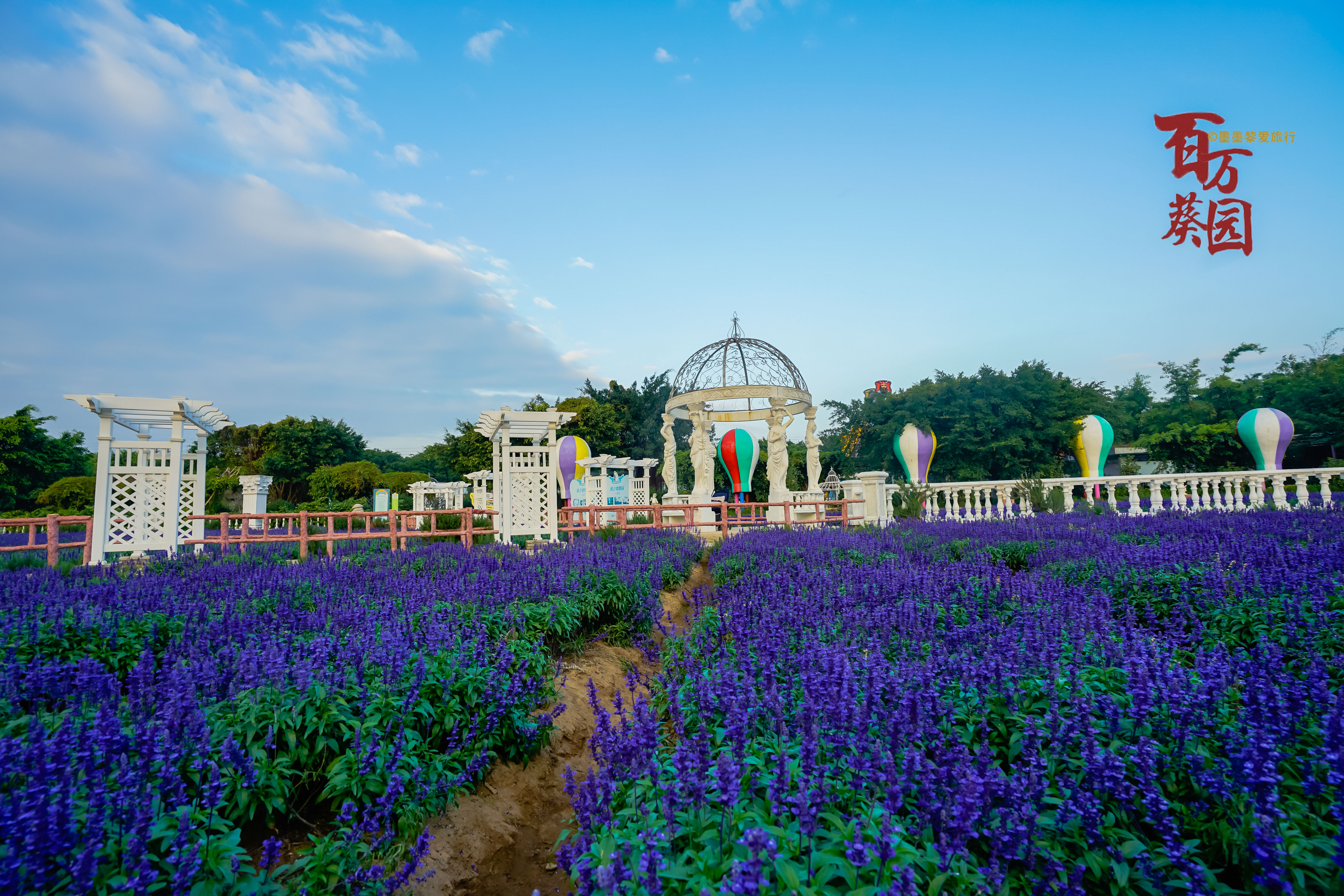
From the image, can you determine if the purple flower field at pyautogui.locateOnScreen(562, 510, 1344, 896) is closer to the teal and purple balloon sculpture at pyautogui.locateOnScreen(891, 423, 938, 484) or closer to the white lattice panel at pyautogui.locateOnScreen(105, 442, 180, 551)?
the white lattice panel at pyautogui.locateOnScreen(105, 442, 180, 551)

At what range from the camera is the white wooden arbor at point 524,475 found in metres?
12.8

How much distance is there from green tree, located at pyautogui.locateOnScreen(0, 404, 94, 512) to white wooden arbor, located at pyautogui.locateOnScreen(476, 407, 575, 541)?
24.5m

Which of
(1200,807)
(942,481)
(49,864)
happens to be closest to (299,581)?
(49,864)

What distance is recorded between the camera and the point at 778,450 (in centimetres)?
2020

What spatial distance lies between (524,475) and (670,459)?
9091mm

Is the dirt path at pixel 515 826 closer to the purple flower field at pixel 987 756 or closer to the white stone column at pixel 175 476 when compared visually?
the purple flower field at pixel 987 756

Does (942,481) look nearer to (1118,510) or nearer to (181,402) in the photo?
(1118,510)

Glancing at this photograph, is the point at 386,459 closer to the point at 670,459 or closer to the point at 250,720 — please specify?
the point at 670,459

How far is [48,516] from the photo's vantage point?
351 inches

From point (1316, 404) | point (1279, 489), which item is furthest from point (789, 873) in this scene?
point (1316, 404)

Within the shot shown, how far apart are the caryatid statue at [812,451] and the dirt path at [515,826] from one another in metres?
16.5

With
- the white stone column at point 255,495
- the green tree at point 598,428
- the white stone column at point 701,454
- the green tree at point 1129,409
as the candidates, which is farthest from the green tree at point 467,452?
the green tree at point 1129,409

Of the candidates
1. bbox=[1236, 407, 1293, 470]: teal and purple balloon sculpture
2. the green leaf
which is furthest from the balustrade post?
the green leaf

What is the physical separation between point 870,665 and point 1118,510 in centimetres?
1390
